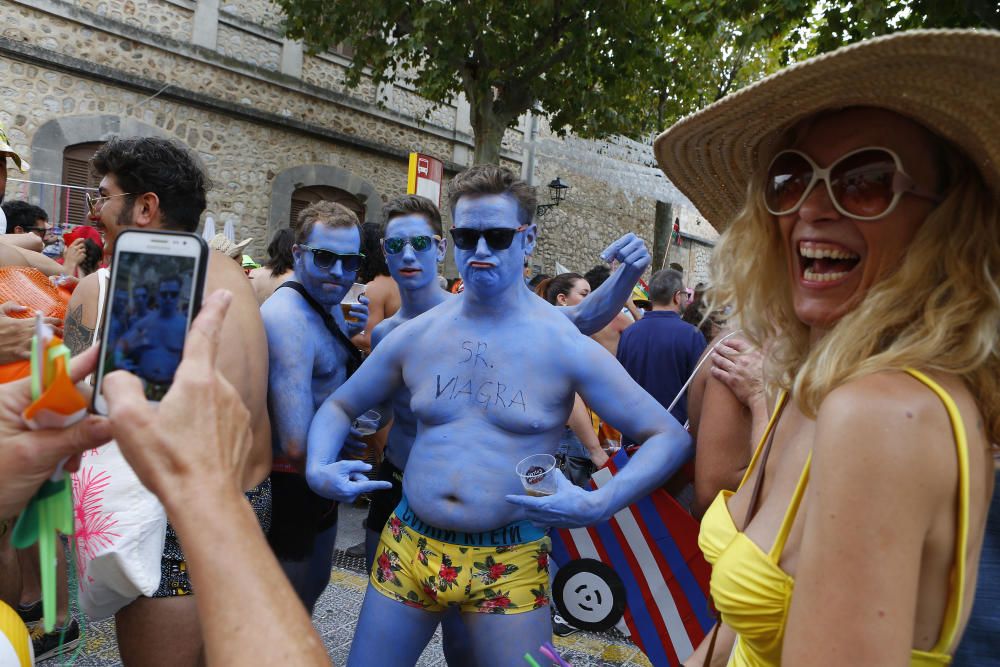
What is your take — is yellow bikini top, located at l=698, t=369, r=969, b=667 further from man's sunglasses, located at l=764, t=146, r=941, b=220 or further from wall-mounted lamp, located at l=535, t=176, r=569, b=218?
wall-mounted lamp, located at l=535, t=176, r=569, b=218

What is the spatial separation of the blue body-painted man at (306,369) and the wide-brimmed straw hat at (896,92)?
1647 mm

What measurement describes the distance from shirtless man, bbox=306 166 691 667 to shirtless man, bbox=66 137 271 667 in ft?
1.09

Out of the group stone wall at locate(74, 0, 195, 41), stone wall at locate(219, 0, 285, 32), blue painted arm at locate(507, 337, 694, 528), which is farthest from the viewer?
stone wall at locate(219, 0, 285, 32)

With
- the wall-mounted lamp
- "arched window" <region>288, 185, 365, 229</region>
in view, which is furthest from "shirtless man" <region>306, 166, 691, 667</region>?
the wall-mounted lamp

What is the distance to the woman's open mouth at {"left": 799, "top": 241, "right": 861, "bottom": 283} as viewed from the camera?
1334mm

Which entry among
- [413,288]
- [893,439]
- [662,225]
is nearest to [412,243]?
[413,288]

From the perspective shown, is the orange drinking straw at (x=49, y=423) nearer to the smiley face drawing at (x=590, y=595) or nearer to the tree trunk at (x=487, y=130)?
the smiley face drawing at (x=590, y=595)

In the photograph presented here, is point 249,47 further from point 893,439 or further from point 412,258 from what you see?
point 893,439

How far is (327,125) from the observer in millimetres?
12625

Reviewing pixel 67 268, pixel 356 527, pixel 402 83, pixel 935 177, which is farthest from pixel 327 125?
pixel 935 177

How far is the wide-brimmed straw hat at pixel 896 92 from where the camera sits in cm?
108

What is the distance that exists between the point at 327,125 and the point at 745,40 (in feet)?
26.7

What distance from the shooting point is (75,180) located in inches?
389

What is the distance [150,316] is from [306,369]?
161 cm
